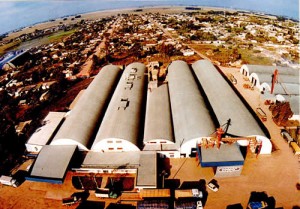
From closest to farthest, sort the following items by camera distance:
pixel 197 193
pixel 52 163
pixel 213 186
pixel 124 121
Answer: pixel 197 193, pixel 213 186, pixel 52 163, pixel 124 121

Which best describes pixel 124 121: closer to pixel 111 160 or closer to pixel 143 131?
pixel 143 131

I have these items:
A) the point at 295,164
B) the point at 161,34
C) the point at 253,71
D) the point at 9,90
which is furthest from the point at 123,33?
the point at 295,164

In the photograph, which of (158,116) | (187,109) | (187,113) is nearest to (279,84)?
(187,109)

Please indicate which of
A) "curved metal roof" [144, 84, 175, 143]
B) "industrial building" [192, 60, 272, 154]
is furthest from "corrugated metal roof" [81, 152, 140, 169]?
"industrial building" [192, 60, 272, 154]

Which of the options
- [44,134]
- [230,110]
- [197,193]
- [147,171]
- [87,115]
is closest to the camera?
[197,193]

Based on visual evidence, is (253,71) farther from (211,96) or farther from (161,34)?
(161,34)

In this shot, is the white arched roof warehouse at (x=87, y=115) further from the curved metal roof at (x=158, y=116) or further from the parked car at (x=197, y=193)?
the parked car at (x=197, y=193)
